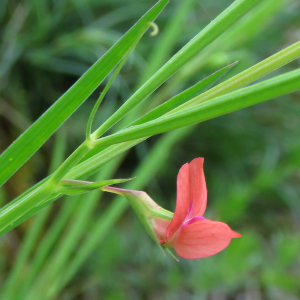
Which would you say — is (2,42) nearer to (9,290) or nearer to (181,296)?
(9,290)

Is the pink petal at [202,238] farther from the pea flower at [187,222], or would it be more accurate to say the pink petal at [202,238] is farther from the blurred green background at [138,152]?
the blurred green background at [138,152]

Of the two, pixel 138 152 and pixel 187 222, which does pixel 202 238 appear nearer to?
pixel 187 222

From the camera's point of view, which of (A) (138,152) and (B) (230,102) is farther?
(A) (138,152)

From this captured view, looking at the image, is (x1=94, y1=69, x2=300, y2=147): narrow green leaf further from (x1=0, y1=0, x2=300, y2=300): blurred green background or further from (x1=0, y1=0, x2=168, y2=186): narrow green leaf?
(x1=0, y1=0, x2=300, y2=300): blurred green background

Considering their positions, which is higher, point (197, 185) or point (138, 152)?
point (197, 185)

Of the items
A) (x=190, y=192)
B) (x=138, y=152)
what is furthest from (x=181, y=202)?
(x=138, y=152)

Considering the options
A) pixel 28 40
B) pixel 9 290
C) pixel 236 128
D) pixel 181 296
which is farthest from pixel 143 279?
pixel 28 40
